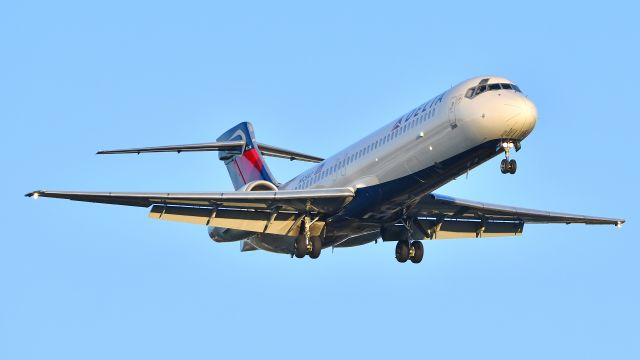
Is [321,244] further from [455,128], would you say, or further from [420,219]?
[455,128]

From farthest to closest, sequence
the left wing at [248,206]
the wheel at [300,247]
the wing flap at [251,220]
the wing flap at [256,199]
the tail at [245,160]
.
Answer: the tail at [245,160] → the wing flap at [251,220] → the wheel at [300,247] → the left wing at [248,206] → the wing flap at [256,199]

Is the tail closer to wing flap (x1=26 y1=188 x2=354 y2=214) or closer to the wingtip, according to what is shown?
wing flap (x1=26 y1=188 x2=354 y2=214)

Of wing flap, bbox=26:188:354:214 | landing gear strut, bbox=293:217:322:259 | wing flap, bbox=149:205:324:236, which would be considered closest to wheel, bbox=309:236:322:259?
landing gear strut, bbox=293:217:322:259

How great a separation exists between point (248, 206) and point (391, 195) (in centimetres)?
482

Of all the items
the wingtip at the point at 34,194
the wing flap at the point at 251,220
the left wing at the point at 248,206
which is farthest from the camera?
the wing flap at the point at 251,220

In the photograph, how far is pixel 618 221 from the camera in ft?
140

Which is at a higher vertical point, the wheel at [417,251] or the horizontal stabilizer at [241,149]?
the horizontal stabilizer at [241,149]

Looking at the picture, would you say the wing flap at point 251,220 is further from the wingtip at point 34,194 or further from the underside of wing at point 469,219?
the wingtip at point 34,194

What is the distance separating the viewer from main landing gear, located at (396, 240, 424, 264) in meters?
39.5

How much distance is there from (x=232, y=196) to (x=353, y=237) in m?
5.72

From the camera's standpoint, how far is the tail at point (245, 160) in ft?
145

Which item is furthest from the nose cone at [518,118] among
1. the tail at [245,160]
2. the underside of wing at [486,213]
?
the tail at [245,160]

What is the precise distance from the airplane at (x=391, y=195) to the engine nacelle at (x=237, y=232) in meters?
0.04

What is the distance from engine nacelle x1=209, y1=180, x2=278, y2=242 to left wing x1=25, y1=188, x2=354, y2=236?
102 centimetres
